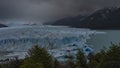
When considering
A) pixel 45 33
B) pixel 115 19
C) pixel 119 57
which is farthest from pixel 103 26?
pixel 119 57

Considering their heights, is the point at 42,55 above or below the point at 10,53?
above

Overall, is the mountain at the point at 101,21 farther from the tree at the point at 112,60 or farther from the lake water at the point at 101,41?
the tree at the point at 112,60

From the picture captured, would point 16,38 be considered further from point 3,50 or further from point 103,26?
point 103,26

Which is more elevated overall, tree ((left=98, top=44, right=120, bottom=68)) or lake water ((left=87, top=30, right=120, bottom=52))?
tree ((left=98, top=44, right=120, bottom=68))

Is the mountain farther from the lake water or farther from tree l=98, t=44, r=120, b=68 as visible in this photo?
tree l=98, t=44, r=120, b=68

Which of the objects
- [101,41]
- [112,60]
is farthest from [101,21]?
[112,60]

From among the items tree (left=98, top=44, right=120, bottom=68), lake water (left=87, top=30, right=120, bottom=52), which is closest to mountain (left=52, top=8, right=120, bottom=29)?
lake water (left=87, top=30, right=120, bottom=52)

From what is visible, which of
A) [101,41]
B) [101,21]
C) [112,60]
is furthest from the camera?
[101,21]

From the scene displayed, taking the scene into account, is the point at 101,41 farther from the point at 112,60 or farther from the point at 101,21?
the point at 101,21
